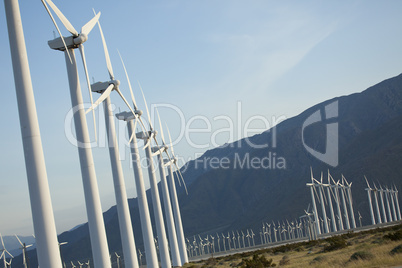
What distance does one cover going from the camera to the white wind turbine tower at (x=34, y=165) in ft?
60.4

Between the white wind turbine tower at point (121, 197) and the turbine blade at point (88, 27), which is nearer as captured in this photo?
the turbine blade at point (88, 27)

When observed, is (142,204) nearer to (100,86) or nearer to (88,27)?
(100,86)

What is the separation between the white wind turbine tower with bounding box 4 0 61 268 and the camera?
60.4ft

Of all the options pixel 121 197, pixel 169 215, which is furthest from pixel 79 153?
pixel 169 215

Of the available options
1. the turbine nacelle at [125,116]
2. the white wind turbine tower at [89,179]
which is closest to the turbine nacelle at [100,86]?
the turbine nacelle at [125,116]

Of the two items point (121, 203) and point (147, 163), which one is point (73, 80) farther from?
point (147, 163)

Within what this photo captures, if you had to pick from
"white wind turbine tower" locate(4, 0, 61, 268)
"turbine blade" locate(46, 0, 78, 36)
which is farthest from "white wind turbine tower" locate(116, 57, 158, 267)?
"white wind turbine tower" locate(4, 0, 61, 268)

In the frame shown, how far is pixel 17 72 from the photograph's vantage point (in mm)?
18859

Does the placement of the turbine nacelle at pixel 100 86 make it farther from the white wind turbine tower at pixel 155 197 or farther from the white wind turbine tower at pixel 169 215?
the white wind turbine tower at pixel 169 215

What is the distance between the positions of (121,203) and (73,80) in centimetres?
1294

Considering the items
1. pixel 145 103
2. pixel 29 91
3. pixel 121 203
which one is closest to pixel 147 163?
pixel 145 103

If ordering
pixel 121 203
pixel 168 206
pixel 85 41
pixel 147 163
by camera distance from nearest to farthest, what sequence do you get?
pixel 85 41
pixel 121 203
pixel 147 163
pixel 168 206

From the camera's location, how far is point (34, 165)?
18.5m

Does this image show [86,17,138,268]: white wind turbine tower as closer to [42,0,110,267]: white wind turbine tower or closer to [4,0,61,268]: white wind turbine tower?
[42,0,110,267]: white wind turbine tower
